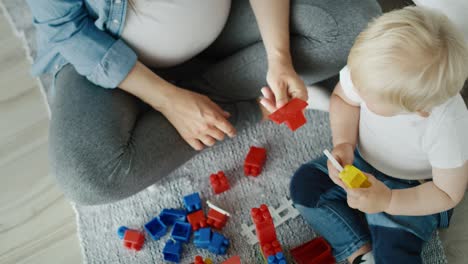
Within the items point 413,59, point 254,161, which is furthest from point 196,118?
point 413,59

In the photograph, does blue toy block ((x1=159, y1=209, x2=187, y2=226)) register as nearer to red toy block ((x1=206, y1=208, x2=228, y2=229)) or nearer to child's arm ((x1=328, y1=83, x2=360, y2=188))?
red toy block ((x1=206, y1=208, x2=228, y2=229))

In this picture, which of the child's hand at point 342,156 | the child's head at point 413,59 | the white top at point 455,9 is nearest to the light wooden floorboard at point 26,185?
the child's hand at point 342,156

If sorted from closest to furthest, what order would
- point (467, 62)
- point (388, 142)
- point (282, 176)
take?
point (467, 62)
point (388, 142)
point (282, 176)

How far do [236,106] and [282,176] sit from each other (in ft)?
0.60

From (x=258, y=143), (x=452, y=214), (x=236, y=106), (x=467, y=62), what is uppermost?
(x=467, y=62)

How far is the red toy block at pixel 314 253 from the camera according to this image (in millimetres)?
921

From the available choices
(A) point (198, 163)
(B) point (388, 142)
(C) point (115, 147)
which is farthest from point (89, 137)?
(B) point (388, 142)

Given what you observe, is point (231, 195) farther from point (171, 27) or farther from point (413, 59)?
point (413, 59)

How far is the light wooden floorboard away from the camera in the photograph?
1.03m

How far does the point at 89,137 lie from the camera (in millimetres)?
857

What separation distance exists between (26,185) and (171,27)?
1.76 ft

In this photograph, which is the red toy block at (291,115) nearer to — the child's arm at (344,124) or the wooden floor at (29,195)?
the child's arm at (344,124)

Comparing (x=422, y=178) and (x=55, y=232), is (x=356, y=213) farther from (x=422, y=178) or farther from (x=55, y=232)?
(x=55, y=232)

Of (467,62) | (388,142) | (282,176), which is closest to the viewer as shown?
(467,62)
